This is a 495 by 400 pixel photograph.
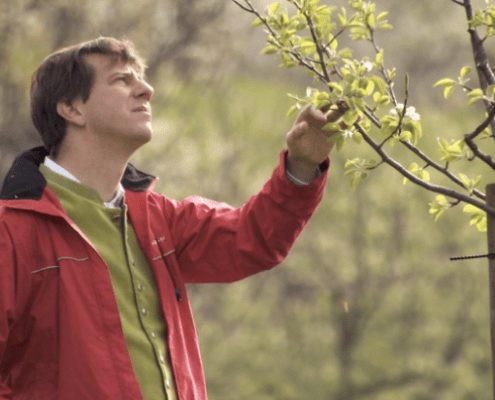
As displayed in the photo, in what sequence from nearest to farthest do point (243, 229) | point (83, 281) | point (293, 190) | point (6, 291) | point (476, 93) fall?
1. point (476, 93)
2. point (6, 291)
3. point (83, 281)
4. point (293, 190)
5. point (243, 229)

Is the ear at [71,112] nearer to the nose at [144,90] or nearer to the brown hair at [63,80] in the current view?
the brown hair at [63,80]

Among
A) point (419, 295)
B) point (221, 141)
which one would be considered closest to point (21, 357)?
point (221, 141)

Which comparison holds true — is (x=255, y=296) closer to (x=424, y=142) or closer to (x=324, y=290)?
(x=324, y=290)

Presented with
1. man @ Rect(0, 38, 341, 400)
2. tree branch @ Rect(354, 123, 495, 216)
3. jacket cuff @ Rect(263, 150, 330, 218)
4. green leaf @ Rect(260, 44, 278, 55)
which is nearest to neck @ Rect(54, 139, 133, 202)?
man @ Rect(0, 38, 341, 400)

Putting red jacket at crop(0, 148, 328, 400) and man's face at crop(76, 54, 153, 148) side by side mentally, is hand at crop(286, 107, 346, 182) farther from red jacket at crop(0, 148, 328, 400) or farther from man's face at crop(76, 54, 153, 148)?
man's face at crop(76, 54, 153, 148)

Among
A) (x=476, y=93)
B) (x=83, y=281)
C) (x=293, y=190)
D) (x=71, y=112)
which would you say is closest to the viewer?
(x=476, y=93)

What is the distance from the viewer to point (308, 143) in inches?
83.8

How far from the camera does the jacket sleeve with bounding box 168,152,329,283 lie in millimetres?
2227

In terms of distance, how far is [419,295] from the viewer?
1116cm

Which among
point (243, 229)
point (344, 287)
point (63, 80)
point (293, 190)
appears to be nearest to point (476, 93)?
point (293, 190)

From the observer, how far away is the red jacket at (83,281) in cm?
201

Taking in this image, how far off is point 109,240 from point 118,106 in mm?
451

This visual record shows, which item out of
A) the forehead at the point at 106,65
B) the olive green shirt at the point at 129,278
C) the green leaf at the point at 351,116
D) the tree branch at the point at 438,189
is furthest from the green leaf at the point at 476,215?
the forehead at the point at 106,65

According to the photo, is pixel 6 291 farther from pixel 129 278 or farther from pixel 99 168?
pixel 99 168
